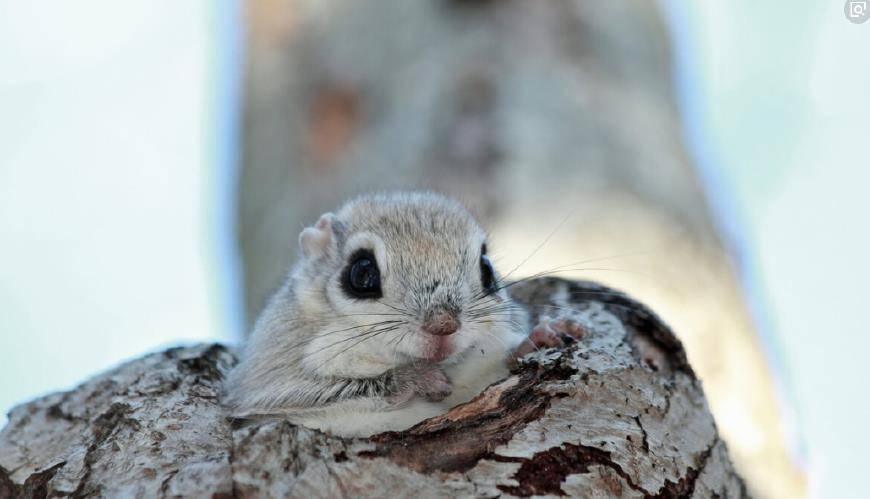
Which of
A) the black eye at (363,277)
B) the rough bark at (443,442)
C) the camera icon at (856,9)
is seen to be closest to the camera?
the rough bark at (443,442)

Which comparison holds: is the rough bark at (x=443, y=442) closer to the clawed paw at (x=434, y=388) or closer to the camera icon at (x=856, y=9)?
the clawed paw at (x=434, y=388)

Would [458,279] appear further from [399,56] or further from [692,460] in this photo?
[399,56]

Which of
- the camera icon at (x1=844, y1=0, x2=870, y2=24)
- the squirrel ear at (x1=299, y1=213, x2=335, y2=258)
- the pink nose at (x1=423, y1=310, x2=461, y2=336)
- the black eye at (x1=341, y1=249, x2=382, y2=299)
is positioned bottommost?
the pink nose at (x1=423, y1=310, x2=461, y2=336)

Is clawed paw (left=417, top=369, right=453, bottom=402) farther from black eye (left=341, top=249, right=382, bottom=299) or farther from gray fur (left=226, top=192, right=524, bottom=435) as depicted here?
black eye (left=341, top=249, right=382, bottom=299)

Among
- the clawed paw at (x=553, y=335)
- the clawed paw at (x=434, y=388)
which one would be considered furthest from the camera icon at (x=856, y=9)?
the clawed paw at (x=434, y=388)

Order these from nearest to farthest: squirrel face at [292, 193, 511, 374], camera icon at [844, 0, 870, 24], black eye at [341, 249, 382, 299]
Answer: squirrel face at [292, 193, 511, 374] → black eye at [341, 249, 382, 299] → camera icon at [844, 0, 870, 24]

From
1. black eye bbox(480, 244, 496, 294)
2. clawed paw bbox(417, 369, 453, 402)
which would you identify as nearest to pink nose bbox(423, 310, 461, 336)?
clawed paw bbox(417, 369, 453, 402)

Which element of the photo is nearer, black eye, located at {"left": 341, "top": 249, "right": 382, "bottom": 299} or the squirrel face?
the squirrel face

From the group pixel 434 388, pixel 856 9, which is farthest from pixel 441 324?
pixel 856 9
